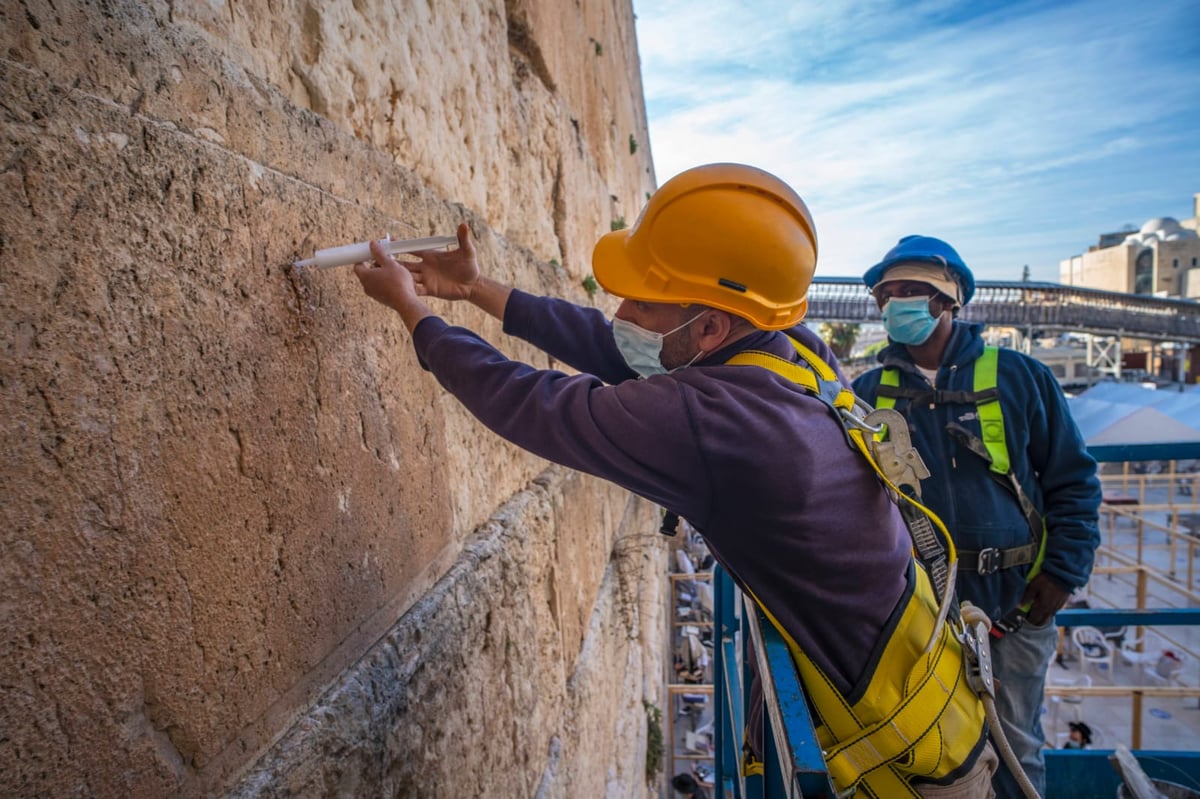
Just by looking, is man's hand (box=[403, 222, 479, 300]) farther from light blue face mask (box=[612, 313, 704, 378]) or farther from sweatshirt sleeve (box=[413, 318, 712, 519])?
light blue face mask (box=[612, 313, 704, 378])

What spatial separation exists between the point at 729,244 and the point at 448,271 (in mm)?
593

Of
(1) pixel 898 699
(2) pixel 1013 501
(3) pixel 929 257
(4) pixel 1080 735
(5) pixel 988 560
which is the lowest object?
(4) pixel 1080 735

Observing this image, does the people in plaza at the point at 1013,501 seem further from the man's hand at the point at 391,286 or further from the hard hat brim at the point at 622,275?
the man's hand at the point at 391,286

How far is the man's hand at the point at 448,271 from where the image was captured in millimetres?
1401

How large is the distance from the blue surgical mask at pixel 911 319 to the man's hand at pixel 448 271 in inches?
68.0

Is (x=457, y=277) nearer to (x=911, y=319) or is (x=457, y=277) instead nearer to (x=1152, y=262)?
(x=911, y=319)

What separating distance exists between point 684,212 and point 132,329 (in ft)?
3.05

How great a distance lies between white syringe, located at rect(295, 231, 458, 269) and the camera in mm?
1016

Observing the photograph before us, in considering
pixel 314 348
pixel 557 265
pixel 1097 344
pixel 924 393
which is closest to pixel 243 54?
pixel 314 348

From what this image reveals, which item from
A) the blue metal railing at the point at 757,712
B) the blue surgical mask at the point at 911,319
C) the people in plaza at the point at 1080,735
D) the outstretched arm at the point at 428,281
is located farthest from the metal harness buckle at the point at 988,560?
the people in plaza at the point at 1080,735

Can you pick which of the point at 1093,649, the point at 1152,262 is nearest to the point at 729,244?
the point at 1093,649

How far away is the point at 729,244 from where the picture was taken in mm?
1314

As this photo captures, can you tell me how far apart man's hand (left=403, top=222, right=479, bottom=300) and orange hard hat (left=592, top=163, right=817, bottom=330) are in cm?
34

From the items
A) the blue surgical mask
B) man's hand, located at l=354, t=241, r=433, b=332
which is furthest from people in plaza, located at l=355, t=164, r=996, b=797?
the blue surgical mask
